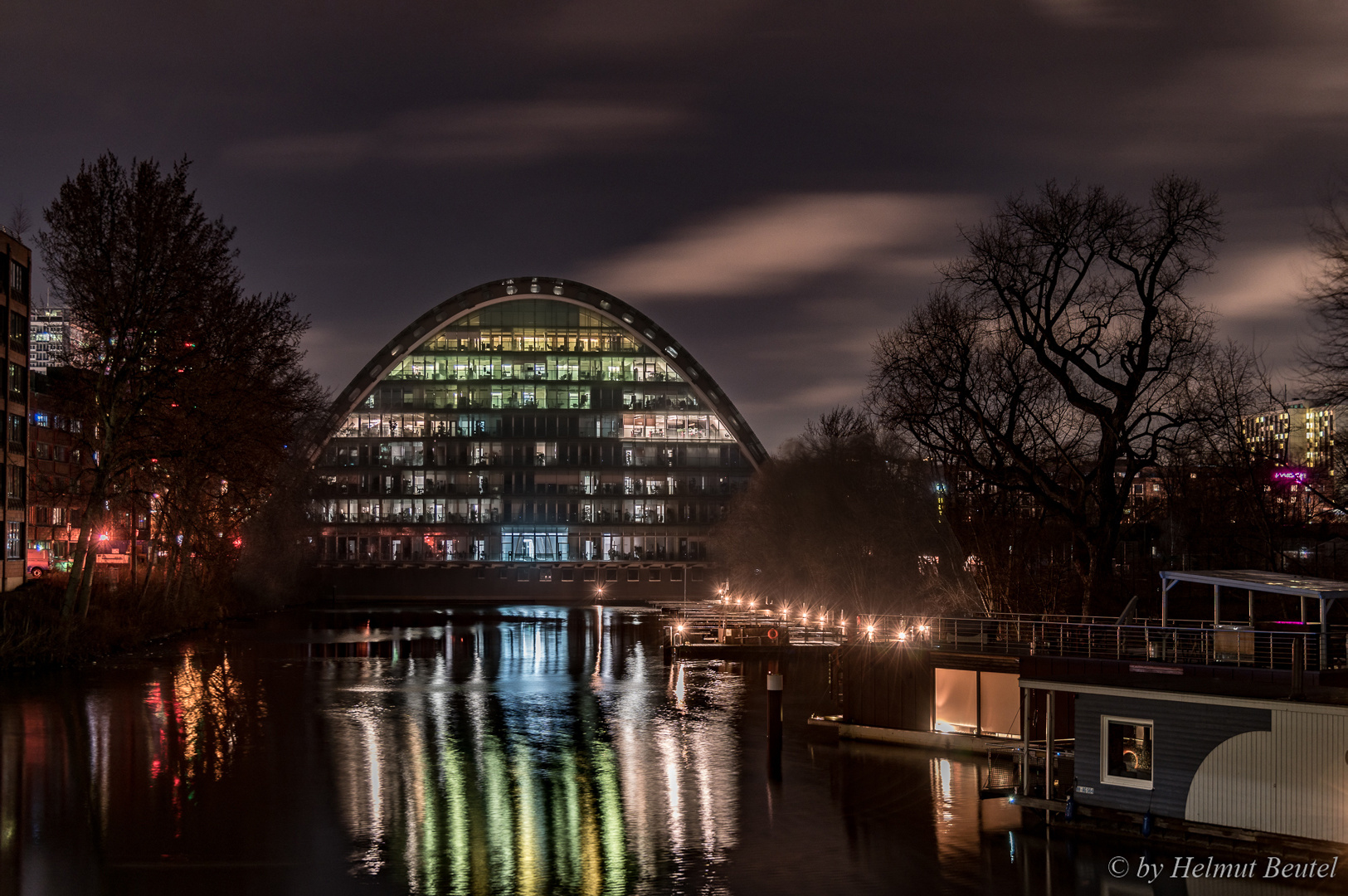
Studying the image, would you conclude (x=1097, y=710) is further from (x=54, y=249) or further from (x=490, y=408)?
(x=490, y=408)

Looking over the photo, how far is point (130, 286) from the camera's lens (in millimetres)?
59094

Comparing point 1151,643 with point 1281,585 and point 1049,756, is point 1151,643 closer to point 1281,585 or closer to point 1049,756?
point 1281,585

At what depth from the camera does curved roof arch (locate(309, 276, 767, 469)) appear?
504 ft

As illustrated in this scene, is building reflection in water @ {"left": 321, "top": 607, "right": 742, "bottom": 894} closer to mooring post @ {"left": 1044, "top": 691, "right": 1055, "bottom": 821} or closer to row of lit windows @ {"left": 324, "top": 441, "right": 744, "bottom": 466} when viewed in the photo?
mooring post @ {"left": 1044, "top": 691, "right": 1055, "bottom": 821}

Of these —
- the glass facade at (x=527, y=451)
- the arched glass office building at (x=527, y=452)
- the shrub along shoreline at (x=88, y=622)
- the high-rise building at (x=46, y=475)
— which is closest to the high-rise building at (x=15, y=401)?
the high-rise building at (x=46, y=475)

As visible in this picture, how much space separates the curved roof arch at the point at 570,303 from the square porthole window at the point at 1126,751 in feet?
427

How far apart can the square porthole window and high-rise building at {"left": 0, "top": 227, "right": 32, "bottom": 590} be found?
67.6 meters

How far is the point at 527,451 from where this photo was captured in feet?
504

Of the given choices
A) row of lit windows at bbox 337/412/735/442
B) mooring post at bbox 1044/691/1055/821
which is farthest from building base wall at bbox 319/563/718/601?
mooring post at bbox 1044/691/1055/821

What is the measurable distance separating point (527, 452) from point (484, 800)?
126700 mm

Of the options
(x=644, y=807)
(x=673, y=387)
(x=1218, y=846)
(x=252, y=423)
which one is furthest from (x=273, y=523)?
(x=1218, y=846)

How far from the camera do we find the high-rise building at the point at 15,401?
7406 centimetres

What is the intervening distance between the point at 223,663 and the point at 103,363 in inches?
586

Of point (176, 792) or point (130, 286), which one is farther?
point (130, 286)
